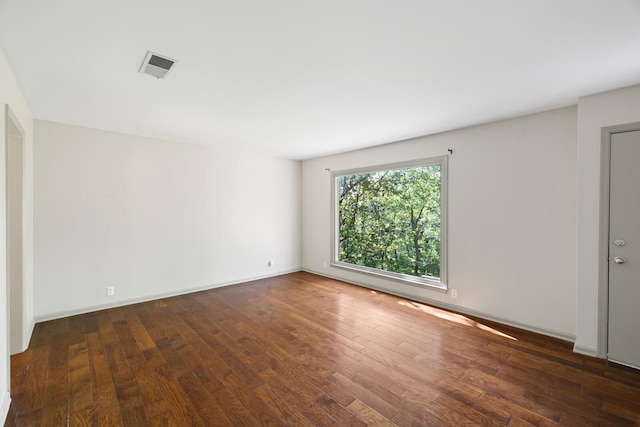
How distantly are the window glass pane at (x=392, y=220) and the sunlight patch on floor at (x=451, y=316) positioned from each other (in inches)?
17.1

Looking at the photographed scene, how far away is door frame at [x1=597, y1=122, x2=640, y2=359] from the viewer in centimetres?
252

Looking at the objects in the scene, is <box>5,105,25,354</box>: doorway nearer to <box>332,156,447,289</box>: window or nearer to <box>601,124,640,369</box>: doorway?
<box>332,156,447,289</box>: window

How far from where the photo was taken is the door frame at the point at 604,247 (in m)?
2.52

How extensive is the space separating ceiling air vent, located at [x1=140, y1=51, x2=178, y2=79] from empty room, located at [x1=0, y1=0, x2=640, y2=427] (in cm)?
2

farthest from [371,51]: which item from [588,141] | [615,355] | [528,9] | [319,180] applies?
[319,180]

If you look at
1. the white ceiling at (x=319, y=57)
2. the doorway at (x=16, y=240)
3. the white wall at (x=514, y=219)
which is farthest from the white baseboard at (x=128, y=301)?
the white wall at (x=514, y=219)

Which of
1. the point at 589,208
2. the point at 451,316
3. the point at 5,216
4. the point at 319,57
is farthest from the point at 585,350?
the point at 5,216

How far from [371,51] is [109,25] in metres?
1.65

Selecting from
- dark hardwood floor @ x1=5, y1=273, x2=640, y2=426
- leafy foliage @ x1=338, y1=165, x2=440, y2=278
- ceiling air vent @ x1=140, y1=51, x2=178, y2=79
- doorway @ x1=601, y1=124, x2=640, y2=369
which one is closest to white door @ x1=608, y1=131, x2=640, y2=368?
doorway @ x1=601, y1=124, x2=640, y2=369

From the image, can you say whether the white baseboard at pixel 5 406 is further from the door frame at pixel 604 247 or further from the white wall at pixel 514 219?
the door frame at pixel 604 247

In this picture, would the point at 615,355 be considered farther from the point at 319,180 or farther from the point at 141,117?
the point at 141,117

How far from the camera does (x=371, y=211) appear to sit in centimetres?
505

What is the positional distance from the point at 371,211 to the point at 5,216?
447 cm

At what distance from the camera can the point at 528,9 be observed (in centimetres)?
150
